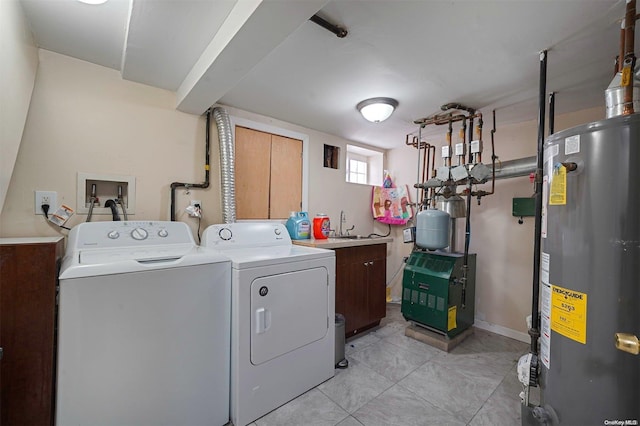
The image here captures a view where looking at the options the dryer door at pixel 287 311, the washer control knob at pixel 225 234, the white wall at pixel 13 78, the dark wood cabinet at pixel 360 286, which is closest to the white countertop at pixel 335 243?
the dark wood cabinet at pixel 360 286

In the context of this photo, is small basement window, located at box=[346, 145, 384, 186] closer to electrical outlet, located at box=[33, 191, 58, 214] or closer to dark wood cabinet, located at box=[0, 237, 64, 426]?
electrical outlet, located at box=[33, 191, 58, 214]

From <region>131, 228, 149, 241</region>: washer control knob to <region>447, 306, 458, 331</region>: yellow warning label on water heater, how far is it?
255 centimetres

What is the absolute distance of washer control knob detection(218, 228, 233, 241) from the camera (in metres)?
1.98

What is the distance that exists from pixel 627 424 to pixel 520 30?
178 cm

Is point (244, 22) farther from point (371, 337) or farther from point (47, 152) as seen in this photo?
point (371, 337)

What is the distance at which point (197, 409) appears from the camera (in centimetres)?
140

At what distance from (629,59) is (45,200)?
3117 mm

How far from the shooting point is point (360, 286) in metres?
2.59

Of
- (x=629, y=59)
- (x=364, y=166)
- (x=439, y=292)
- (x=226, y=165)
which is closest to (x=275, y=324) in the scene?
(x=226, y=165)

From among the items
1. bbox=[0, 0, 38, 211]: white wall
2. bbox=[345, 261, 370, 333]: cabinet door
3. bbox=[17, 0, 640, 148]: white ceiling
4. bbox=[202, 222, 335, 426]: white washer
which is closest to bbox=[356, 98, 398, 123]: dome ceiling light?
bbox=[17, 0, 640, 148]: white ceiling

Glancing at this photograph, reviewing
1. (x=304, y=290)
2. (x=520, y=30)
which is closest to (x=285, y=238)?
(x=304, y=290)

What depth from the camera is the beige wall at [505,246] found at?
2594mm

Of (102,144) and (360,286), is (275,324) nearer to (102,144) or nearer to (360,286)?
(360,286)

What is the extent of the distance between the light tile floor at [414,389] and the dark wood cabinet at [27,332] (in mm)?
1031
